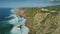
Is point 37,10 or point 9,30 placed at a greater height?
point 37,10

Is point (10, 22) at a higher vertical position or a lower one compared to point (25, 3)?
lower

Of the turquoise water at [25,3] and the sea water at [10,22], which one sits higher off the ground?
the turquoise water at [25,3]

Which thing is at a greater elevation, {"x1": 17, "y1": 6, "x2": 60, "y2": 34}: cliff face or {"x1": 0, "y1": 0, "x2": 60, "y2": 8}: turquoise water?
{"x1": 0, "y1": 0, "x2": 60, "y2": 8}: turquoise water

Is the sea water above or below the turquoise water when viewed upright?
below

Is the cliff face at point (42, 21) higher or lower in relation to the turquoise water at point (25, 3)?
lower

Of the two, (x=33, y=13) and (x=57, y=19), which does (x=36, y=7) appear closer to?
(x=33, y=13)

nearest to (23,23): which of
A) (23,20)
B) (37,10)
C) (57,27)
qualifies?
(23,20)

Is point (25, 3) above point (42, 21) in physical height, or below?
above
